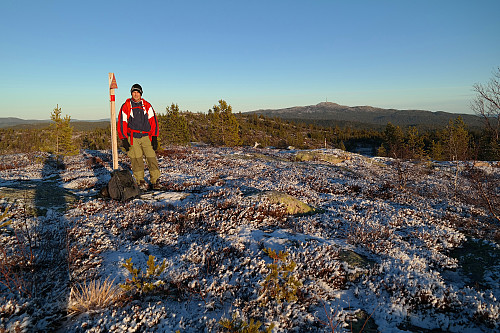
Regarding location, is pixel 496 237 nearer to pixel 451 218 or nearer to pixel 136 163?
pixel 451 218

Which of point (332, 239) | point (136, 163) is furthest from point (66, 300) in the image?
point (136, 163)

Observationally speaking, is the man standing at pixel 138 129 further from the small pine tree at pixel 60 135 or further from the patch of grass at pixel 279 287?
the small pine tree at pixel 60 135

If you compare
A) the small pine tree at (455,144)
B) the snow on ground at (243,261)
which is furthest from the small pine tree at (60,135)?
the small pine tree at (455,144)

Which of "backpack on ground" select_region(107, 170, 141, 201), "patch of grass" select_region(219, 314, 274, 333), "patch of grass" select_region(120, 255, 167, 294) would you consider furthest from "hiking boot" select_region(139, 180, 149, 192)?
"patch of grass" select_region(219, 314, 274, 333)

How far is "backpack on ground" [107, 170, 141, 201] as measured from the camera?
8750 millimetres

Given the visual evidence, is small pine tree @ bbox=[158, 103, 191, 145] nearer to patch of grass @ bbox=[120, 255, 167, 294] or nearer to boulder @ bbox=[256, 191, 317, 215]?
boulder @ bbox=[256, 191, 317, 215]

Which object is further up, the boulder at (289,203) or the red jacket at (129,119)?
the red jacket at (129,119)

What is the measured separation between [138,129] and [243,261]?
23.5 feet

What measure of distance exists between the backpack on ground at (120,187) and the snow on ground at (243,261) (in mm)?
484

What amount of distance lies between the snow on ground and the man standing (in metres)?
1.57

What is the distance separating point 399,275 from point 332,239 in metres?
1.87

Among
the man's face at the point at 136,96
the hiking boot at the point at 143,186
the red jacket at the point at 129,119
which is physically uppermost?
the man's face at the point at 136,96

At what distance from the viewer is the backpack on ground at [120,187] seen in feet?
28.7

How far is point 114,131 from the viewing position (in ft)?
30.0
